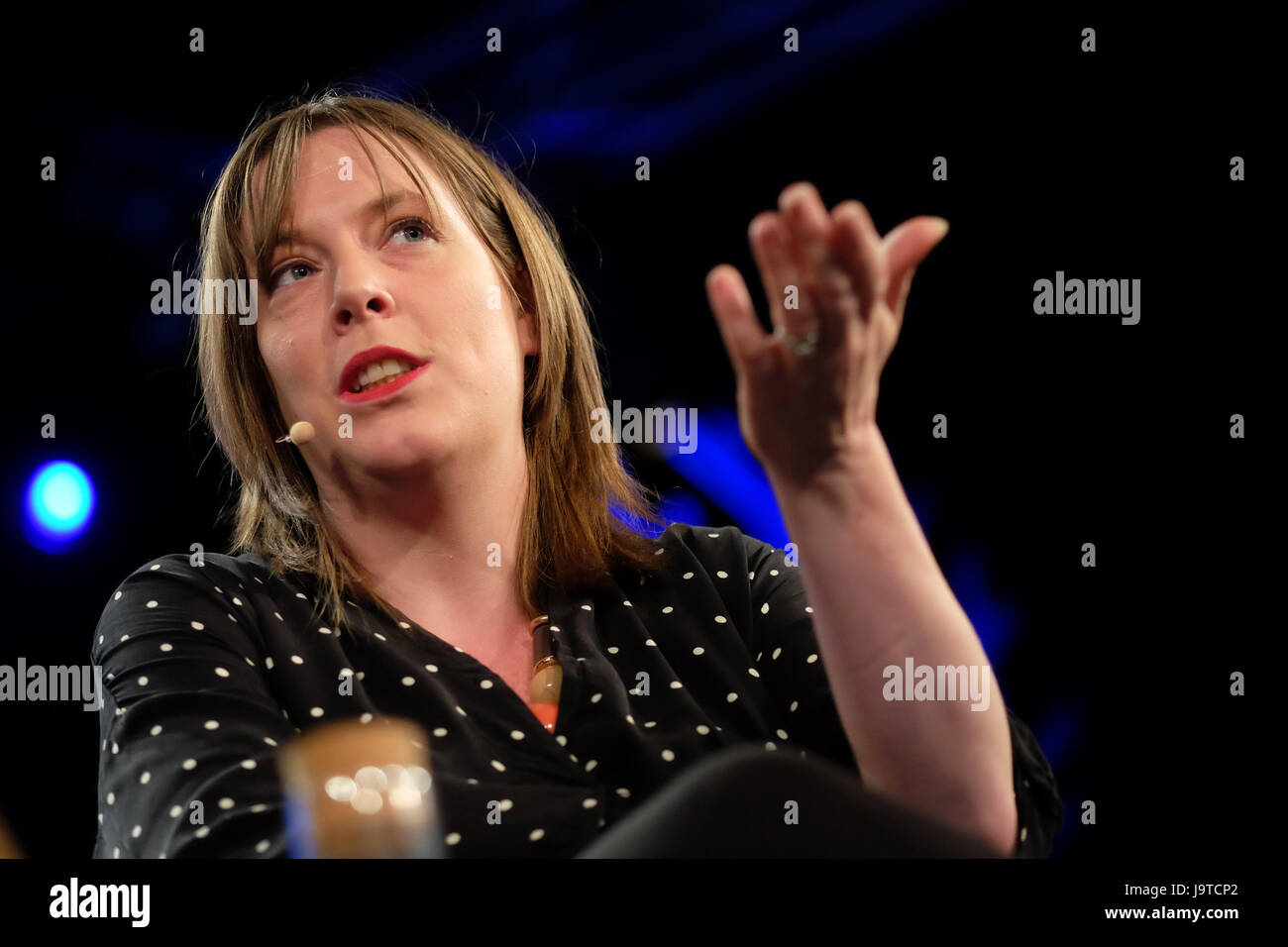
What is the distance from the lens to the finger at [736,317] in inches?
36.0

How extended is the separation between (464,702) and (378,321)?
0.47 m

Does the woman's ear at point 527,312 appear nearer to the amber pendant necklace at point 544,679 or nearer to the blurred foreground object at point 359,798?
the amber pendant necklace at point 544,679

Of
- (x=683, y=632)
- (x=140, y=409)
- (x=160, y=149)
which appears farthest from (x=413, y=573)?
(x=160, y=149)

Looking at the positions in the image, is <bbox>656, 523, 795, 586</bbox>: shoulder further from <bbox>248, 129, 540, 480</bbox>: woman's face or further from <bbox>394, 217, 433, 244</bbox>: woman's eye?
<bbox>394, 217, 433, 244</bbox>: woman's eye

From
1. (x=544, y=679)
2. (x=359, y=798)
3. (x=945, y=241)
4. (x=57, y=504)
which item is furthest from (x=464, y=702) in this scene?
(x=945, y=241)

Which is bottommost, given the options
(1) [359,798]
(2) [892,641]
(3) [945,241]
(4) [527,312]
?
(1) [359,798]

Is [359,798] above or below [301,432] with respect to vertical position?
below

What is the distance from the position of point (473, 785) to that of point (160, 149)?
4.34 feet

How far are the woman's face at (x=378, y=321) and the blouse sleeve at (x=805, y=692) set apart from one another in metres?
0.41

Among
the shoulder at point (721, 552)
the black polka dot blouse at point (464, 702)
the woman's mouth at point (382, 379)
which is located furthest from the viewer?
the shoulder at point (721, 552)

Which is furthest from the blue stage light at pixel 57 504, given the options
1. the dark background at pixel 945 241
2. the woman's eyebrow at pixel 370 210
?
the woman's eyebrow at pixel 370 210

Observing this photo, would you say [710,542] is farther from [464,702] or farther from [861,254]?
[861,254]

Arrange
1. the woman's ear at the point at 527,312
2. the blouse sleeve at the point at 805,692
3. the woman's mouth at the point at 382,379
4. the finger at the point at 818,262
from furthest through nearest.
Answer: the woman's ear at the point at 527,312, the woman's mouth at the point at 382,379, the blouse sleeve at the point at 805,692, the finger at the point at 818,262

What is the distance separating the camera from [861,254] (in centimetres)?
89
